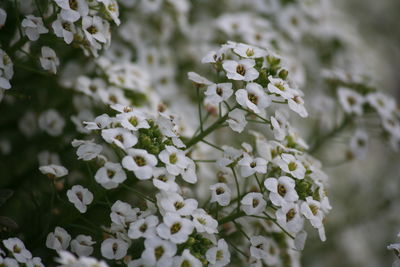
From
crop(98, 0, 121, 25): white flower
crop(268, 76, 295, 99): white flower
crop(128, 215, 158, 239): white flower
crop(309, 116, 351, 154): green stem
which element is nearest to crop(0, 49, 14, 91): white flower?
crop(98, 0, 121, 25): white flower

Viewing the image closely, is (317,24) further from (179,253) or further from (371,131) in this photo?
(179,253)

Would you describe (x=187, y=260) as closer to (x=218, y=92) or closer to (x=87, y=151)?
(x=87, y=151)

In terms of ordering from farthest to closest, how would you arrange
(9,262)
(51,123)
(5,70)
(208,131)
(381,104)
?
(381,104) → (51,123) → (208,131) → (5,70) → (9,262)

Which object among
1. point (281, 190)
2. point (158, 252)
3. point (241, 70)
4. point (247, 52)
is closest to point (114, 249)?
point (158, 252)

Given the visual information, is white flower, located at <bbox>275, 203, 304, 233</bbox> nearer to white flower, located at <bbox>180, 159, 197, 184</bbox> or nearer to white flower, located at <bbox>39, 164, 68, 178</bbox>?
white flower, located at <bbox>180, 159, 197, 184</bbox>

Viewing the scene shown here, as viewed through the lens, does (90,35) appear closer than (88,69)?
Yes

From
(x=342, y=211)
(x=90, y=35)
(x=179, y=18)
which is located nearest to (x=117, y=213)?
(x=90, y=35)
